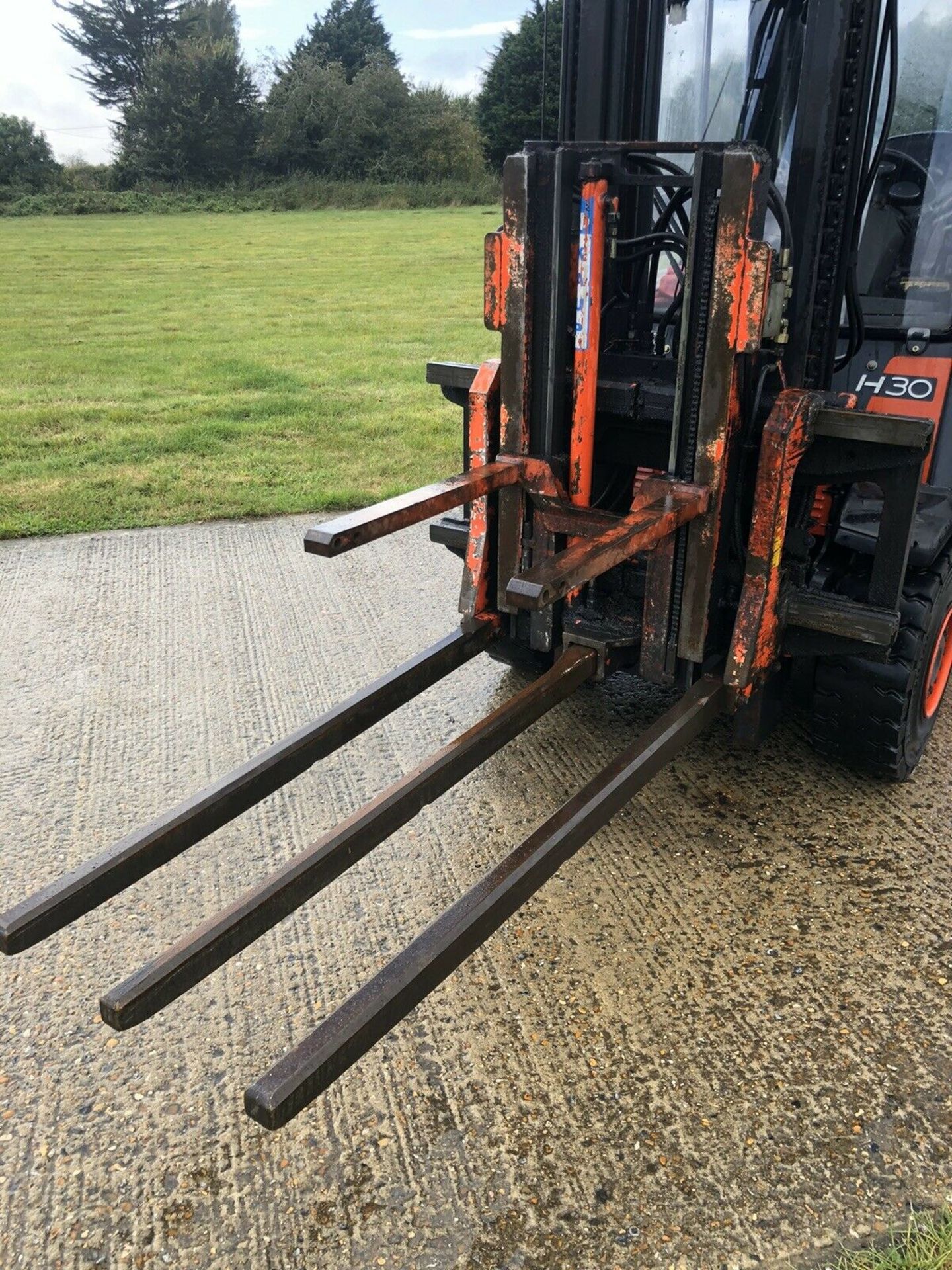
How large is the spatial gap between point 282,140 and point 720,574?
46058mm

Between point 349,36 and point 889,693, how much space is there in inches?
2403

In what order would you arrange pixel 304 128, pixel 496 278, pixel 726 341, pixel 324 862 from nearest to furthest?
1. pixel 324 862
2. pixel 726 341
3. pixel 496 278
4. pixel 304 128

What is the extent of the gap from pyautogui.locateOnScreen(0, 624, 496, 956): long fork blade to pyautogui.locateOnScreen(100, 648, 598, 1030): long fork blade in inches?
11.8

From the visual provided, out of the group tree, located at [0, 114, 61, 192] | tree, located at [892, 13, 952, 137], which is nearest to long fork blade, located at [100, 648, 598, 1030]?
tree, located at [892, 13, 952, 137]

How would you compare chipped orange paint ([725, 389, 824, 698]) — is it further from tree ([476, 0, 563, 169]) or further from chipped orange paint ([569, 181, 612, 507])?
tree ([476, 0, 563, 169])

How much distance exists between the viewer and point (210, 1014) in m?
2.61

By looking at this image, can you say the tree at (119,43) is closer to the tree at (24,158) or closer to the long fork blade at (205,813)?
the tree at (24,158)

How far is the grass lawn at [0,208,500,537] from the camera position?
6.95 metres

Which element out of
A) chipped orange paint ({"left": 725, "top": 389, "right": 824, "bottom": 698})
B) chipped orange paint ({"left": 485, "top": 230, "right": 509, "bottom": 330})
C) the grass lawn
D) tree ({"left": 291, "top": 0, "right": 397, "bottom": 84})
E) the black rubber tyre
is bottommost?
the grass lawn

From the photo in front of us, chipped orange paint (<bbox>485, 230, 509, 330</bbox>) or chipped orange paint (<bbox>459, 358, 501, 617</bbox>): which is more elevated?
chipped orange paint (<bbox>485, 230, 509, 330</bbox>)

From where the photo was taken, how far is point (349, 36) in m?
54.7

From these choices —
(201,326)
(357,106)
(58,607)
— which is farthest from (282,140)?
(58,607)

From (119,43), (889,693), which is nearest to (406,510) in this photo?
(889,693)

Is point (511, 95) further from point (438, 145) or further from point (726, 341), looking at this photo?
point (726, 341)
